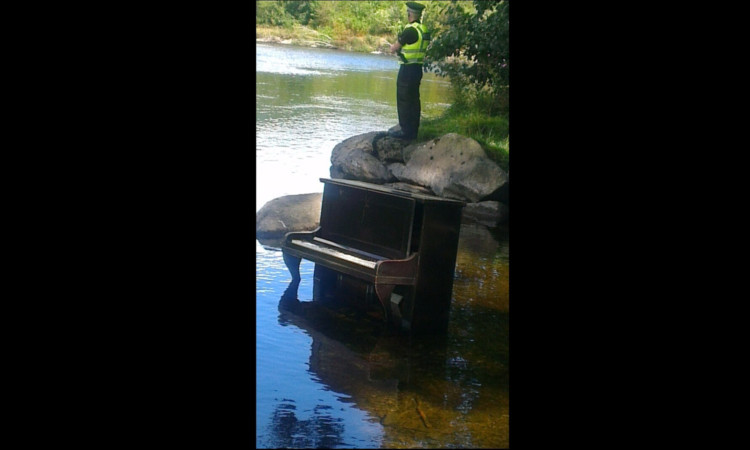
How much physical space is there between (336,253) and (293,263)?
1.92 feet

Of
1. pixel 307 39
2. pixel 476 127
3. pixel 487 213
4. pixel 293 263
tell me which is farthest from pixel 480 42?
pixel 307 39

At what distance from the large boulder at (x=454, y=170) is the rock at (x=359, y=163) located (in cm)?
21

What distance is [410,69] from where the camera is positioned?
38.5ft

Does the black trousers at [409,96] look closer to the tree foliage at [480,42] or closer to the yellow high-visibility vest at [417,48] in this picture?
the yellow high-visibility vest at [417,48]

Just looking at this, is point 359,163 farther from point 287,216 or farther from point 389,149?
point 287,216

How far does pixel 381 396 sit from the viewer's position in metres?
4.96

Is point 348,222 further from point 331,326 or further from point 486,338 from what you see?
point 486,338

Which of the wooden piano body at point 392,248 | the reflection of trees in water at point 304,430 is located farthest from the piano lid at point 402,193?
the reflection of trees in water at point 304,430

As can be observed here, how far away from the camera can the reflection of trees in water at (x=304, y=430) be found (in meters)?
4.31

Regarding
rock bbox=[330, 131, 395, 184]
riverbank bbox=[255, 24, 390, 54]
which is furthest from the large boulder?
riverbank bbox=[255, 24, 390, 54]
